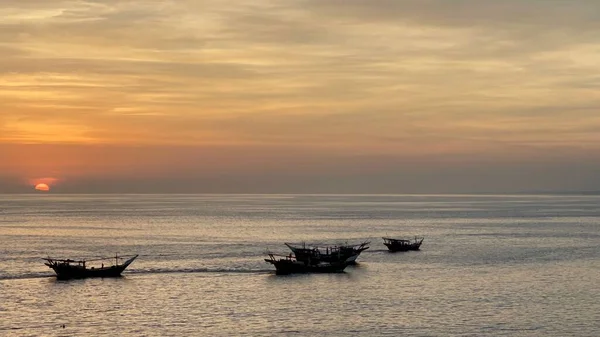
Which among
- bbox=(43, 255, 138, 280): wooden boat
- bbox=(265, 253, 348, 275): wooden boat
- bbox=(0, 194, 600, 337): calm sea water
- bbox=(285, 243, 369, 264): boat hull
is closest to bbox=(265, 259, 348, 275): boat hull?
bbox=(265, 253, 348, 275): wooden boat

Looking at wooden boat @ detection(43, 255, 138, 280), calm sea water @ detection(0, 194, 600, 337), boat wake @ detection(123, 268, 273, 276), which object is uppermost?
wooden boat @ detection(43, 255, 138, 280)

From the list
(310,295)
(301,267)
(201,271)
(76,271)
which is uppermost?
(76,271)

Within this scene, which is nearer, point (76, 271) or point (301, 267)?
point (76, 271)

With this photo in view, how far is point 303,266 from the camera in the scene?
281 ft

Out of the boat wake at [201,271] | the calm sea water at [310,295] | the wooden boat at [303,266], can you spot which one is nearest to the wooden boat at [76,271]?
the calm sea water at [310,295]

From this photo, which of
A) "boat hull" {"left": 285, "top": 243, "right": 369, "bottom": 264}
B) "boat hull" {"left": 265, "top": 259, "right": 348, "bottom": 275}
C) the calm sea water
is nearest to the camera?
the calm sea water

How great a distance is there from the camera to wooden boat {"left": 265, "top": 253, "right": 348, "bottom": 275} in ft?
275

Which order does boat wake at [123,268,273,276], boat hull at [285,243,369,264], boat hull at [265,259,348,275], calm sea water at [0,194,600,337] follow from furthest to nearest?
boat hull at [285,243,369,264], boat wake at [123,268,273,276], boat hull at [265,259,348,275], calm sea water at [0,194,600,337]

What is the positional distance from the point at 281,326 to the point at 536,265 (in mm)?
46502

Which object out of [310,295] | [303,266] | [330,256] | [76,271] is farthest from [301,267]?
[76,271]

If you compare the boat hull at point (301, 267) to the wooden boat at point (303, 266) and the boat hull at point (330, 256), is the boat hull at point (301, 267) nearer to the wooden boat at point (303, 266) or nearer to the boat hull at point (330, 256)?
the wooden boat at point (303, 266)

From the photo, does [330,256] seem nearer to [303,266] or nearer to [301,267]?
[303,266]

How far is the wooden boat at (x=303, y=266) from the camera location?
83.8 m

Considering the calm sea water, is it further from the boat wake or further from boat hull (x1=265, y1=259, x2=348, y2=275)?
boat hull (x1=265, y1=259, x2=348, y2=275)
